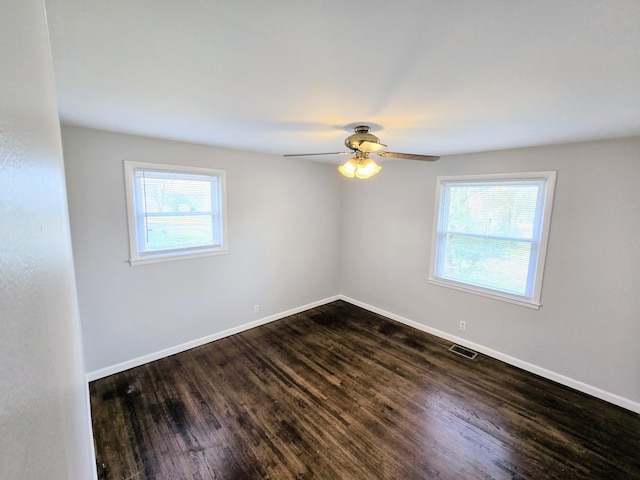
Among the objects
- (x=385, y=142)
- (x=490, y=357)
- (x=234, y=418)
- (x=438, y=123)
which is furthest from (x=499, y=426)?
(x=385, y=142)

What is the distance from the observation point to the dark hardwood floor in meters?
1.99

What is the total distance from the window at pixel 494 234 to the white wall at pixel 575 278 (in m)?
0.09

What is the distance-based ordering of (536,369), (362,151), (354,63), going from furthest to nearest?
(536,369) → (362,151) → (354,63)

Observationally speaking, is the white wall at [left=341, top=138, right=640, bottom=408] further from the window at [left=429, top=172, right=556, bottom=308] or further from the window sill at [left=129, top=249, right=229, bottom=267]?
the window sill at [left=129, top=249, right=229, bottom=267]

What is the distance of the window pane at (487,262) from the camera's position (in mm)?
3098

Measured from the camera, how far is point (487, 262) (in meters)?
3.35

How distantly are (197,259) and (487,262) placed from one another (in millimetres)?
3364

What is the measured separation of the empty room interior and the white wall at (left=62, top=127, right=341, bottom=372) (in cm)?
2

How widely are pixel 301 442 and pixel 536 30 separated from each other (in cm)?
270

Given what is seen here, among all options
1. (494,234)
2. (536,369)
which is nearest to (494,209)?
(494,234)

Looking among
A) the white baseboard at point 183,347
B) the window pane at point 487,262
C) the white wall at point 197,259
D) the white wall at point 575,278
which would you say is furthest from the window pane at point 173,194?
the window pane at point 487,262

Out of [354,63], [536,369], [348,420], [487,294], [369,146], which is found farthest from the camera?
[487,294]

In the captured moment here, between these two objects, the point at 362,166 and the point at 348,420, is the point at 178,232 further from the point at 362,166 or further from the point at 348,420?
the point at 348,420

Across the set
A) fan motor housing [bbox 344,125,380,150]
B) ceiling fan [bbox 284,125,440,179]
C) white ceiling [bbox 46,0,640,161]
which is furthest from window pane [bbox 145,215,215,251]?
fan motor housing [bbox 344,125,380,150]
